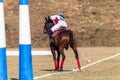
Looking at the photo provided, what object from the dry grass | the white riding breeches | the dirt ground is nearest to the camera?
the dirt ground

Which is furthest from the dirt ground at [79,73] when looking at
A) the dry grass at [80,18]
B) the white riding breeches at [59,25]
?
the dry grass at [80,18]

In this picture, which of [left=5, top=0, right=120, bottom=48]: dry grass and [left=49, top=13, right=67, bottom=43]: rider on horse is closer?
[left=49, top=13, right=67, bottom=43]: rider on horse

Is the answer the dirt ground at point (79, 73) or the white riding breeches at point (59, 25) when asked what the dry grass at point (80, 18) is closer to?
the dirt ground at point (79, 73)

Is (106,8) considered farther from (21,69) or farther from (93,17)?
(21,69)

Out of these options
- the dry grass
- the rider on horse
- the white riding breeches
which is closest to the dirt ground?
the rider on horse

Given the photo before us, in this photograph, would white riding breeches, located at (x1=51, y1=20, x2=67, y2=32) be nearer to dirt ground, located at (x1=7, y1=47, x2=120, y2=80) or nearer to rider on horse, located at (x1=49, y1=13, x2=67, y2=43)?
rider on horse, located at (x1=49, y1=13, x2=67, y2=43)

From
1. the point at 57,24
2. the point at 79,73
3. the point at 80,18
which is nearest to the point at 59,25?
the point at 57,24

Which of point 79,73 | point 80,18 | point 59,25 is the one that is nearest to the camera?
point 79,73

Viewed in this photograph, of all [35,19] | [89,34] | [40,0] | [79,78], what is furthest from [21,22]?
[40,0]

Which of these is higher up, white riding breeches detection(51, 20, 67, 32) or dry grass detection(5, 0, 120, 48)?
white riding breeches detection(51, 20, 67, 32)

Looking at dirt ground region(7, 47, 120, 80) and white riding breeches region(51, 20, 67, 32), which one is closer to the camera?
dirt ground region(7, 47, 120, 80)

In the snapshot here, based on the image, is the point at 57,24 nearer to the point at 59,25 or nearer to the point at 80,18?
the point at 59,25

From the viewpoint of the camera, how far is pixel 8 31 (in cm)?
4522

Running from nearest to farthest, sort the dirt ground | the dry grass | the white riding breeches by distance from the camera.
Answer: the dirt ground → the white riding breeches → the dry grass
